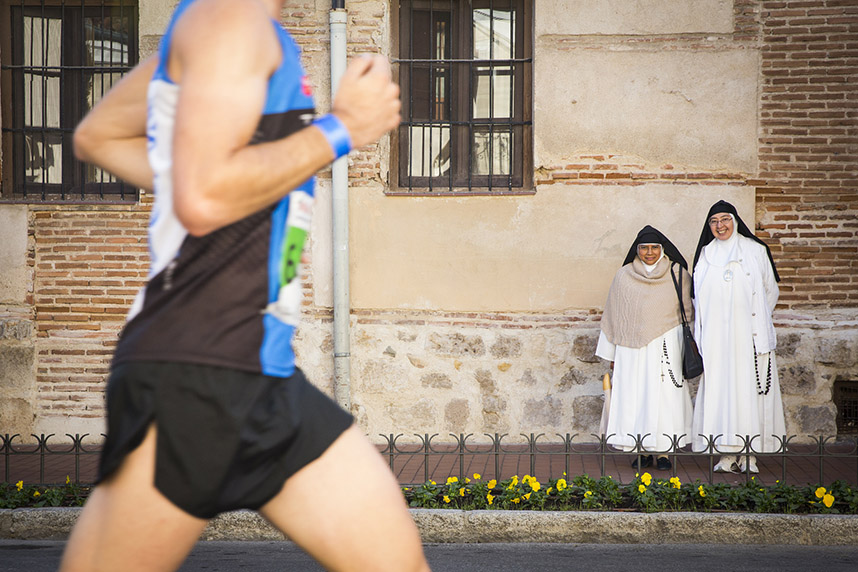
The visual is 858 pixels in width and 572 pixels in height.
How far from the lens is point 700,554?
5.85 metres

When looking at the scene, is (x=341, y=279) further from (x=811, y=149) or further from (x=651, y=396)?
(x=811, y=149)

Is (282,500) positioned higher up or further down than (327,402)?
further down

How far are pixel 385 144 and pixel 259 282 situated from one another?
8205 mm

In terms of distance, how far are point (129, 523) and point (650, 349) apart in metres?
7.26

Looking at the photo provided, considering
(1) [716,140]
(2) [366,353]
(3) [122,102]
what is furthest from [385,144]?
(3) [122,102]

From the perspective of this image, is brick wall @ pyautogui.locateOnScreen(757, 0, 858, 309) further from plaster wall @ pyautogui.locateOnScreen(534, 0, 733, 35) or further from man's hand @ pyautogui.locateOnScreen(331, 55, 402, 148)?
man's hand @ pyautogui.locateOnScreen(331, 55, 402, 148)

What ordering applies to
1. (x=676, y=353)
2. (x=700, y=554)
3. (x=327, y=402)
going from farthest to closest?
(x=676, y=353) → (x=700, y=554) → (x=327, y=402)

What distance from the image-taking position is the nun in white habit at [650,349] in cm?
840

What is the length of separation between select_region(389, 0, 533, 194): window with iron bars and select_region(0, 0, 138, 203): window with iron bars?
2909 mm

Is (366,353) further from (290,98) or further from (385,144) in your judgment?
(290,98)

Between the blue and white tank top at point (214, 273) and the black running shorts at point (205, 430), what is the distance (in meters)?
0.03

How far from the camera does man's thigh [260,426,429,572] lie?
172 centimetres

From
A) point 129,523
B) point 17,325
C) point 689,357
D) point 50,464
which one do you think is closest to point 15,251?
point 17,325

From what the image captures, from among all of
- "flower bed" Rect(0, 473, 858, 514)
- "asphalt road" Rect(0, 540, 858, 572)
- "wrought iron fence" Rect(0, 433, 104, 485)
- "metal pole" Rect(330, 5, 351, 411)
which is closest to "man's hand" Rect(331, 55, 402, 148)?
"asphalt road" Rect(0, 540, 858, 572)
